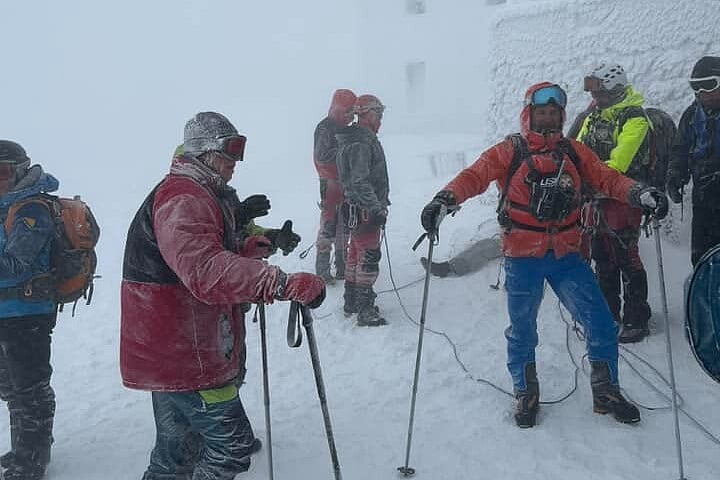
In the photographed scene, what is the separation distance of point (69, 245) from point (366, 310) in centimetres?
323

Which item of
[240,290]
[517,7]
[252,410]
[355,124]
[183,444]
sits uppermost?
[517,7]

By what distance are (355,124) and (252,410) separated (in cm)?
301

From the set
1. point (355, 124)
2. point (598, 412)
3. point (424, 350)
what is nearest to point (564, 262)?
point (598, 412)

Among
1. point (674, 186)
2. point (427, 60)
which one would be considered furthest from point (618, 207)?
point (427, 60)

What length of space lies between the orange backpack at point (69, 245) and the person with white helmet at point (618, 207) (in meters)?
3.77

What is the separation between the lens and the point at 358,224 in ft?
21.6

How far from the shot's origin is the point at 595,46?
776 cm

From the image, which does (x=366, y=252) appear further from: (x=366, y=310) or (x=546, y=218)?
(x=546, y=218)

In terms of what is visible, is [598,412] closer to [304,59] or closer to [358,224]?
[358,224]

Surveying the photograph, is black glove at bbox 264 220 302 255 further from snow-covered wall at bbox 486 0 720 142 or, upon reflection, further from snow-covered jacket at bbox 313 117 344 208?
snow-covered wall at bbox 486 0 720 142

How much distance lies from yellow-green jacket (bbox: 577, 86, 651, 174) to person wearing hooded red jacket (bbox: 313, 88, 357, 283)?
273cm

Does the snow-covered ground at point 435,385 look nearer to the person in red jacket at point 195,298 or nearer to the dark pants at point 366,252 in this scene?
the dark pants at point 366,252

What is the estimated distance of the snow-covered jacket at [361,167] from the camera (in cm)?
640

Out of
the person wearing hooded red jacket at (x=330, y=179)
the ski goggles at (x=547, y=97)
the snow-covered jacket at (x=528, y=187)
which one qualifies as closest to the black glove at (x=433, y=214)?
the snow-covered jacket at (x=528, y=187)
